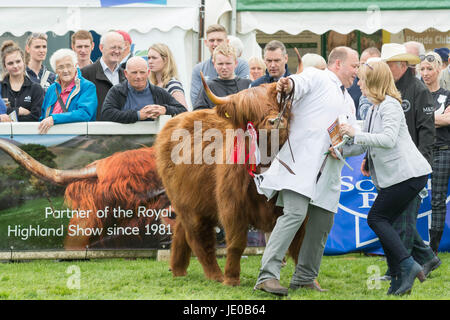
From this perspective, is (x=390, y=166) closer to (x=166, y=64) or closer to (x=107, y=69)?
(x=166, y=64)

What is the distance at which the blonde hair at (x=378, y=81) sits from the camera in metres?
5.74

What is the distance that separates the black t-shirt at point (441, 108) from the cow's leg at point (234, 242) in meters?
2.77

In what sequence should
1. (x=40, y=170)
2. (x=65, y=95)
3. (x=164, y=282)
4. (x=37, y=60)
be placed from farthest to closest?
(x=37, y=60), (x=65, y=95), (x=40, y=170), (x=164, y=282)

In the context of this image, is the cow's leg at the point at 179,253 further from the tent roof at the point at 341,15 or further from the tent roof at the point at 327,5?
the tent roof at the point at 327,5

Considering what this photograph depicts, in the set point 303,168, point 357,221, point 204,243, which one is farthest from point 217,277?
point 357,221

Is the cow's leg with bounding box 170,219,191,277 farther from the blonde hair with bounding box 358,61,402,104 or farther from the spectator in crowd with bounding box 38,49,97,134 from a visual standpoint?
the blonde hair with bounding box 358,61,402,104

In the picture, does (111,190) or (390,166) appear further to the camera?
(111,190)

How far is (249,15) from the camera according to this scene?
10.8m

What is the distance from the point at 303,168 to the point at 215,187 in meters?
1.10

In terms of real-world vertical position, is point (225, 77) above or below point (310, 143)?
above

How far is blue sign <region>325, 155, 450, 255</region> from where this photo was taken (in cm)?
791

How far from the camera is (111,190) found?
7660 mm

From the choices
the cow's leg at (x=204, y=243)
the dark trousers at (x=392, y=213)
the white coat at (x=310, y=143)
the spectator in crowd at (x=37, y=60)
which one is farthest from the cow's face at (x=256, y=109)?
the spectator in crowd at (x=37, y=60)

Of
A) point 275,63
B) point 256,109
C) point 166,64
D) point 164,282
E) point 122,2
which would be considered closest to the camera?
point 256,109
